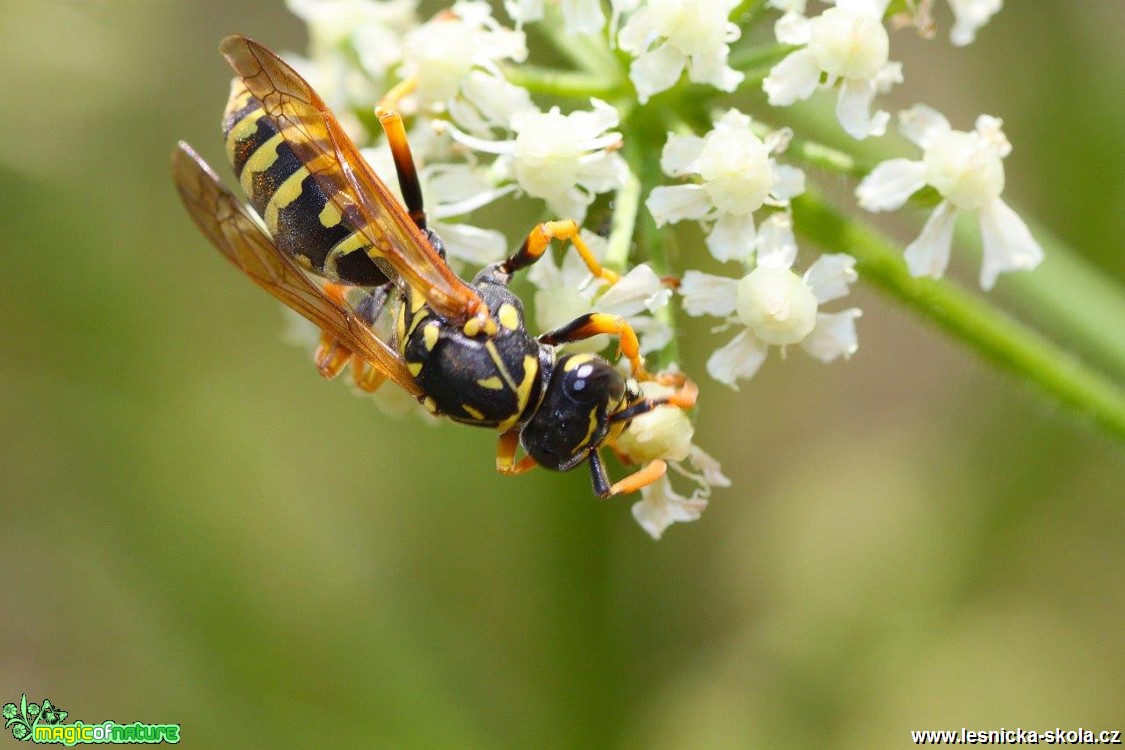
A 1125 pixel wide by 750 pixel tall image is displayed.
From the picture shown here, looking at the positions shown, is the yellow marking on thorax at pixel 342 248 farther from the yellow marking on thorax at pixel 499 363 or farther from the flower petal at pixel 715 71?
the flower petal at pixel 715 71

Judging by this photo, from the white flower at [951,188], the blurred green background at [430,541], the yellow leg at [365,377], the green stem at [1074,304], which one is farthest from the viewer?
the blurred green background at [430,541]

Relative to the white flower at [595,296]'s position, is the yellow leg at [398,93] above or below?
above

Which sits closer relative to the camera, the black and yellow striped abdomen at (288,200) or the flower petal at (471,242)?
the black and yellow striped abdomen at (288,200)

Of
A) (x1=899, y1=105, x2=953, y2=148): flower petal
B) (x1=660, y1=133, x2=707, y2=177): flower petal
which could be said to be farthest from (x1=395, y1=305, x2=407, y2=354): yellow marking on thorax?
(x1=899, y1=105, x2=953, y2=148): flower petal

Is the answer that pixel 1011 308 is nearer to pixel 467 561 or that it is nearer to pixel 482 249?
pixel 482 249

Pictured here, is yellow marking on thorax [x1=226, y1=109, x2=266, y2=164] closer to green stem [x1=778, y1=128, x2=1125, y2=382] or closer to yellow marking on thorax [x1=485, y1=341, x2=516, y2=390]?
yellow marking on thorax [x1=485, y1=341, x2=516, y2=390]

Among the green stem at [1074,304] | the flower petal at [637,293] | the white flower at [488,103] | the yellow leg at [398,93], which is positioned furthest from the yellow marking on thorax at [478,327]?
the green stem at [1074,304]
